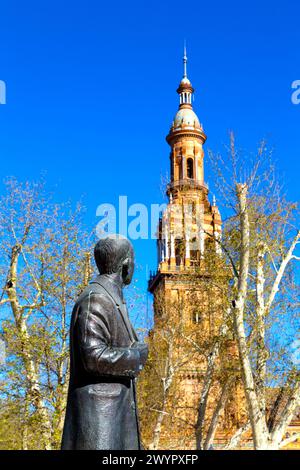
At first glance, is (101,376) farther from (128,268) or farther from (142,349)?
(128,268)

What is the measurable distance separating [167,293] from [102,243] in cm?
3795

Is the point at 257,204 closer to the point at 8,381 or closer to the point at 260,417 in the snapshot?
the point at 260,417

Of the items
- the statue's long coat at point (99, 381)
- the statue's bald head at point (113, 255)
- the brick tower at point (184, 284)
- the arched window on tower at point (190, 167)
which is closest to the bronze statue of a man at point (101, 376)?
the statue's long coat at point (99, 381)

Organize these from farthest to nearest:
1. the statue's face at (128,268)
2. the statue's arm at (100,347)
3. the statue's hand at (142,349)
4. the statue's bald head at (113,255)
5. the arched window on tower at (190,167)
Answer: the arched window on tower at (190,167) < the statue's face at (128,268) < the statue's bald head at (113,255) < the statue's hand at (142,349) < the statue's arm at (100,347)

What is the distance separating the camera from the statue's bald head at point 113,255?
5.23 meters

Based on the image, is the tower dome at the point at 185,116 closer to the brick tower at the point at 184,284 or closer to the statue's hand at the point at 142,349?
the brick tower at the point at 184,284

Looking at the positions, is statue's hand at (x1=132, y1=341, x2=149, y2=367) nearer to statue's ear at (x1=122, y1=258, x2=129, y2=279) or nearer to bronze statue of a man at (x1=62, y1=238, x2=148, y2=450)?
bronze statue of a man at (x1=62, y1=238, x2=148, y2=450)

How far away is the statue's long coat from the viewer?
4.72 m

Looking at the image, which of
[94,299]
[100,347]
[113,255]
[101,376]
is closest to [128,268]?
[113,255]

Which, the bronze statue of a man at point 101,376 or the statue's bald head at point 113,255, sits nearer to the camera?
the bronze statue of a man at point 101,376

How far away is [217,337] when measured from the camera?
18.8 metres

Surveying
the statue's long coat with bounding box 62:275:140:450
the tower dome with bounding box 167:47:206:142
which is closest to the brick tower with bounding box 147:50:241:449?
the tower dome with bounding box 167:47:206:142
